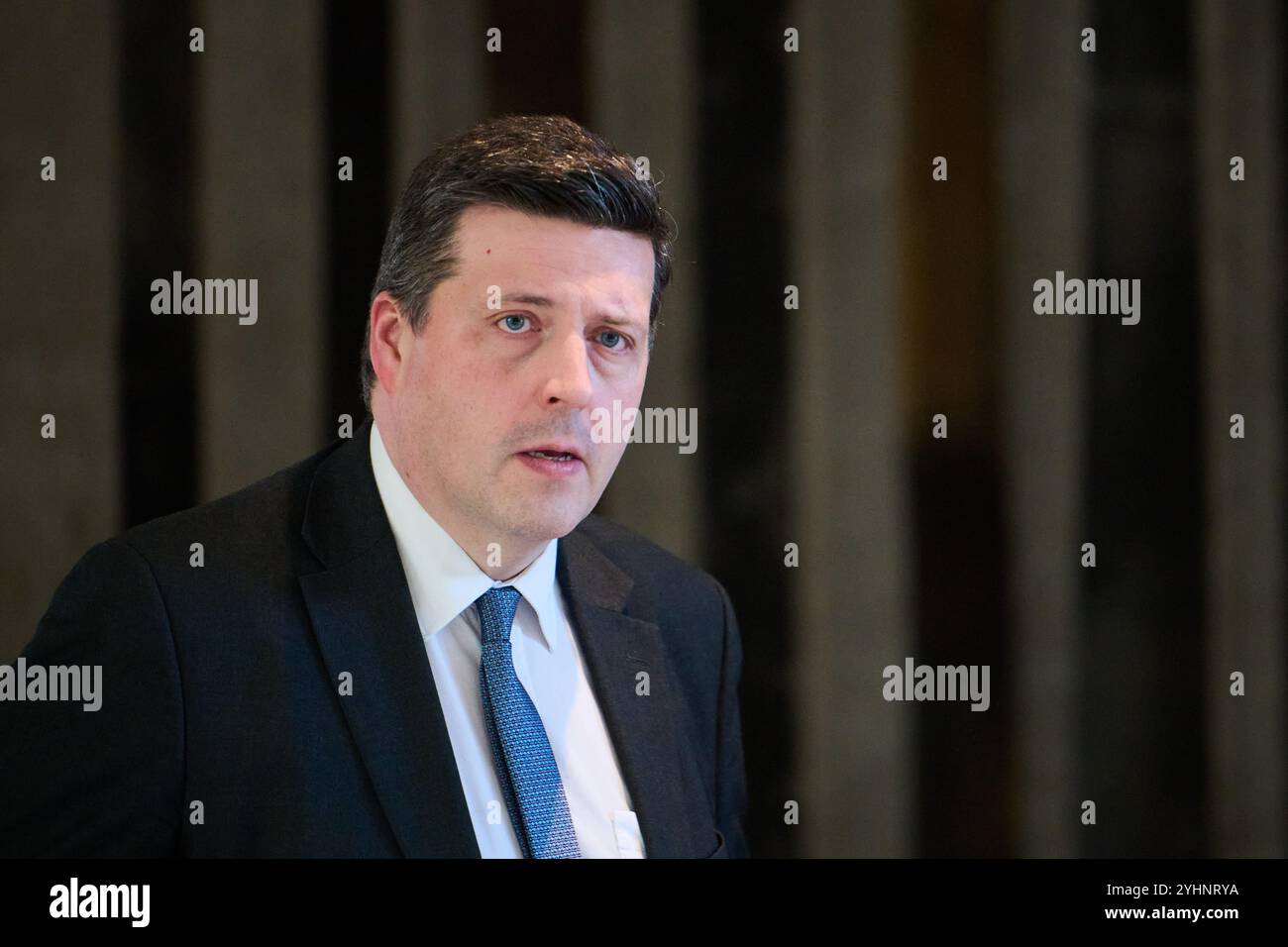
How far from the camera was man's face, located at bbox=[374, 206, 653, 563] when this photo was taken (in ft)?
5.09

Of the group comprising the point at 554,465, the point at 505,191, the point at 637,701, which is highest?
the point at 505,191

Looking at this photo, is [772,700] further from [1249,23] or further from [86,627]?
[1249,23]

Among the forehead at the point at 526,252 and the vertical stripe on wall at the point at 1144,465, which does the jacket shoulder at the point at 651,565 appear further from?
the vertical stripe on wall at the point at 1144,465

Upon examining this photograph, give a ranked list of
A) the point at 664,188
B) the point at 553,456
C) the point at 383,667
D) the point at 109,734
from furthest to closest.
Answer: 1. the point at 664,188
2. the point at 553,456
3. the point at 383,667
4. the point at 109,734

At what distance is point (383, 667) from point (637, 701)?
395 millimetres

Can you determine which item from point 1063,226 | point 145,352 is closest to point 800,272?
point 1063,226

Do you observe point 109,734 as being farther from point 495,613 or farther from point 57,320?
point 57,320

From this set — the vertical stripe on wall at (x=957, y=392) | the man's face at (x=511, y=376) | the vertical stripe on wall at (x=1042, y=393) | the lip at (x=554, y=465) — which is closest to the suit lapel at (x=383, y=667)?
the man's face at (x=511, y=376)

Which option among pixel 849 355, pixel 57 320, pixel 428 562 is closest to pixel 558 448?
pixel 428 562

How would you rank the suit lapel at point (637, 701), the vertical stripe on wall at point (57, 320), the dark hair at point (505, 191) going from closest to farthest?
the dark hair at point (505, 191), the suit lapel at point (637, 701), the vertical stripe on wall at point (57, 320)

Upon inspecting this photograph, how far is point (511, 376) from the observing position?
1571 mm

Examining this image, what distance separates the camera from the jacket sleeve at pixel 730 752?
6.13ft

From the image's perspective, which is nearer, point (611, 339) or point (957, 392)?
point (611, 339)

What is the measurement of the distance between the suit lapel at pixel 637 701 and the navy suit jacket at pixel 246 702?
0.87 ft
